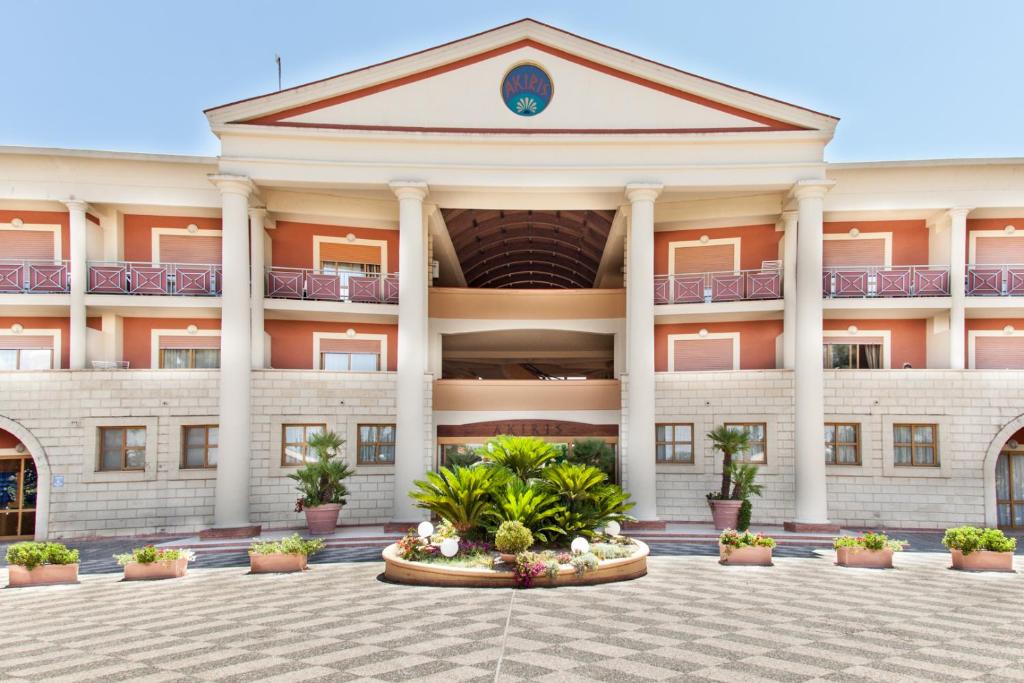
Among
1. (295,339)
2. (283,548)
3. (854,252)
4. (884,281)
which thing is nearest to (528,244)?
(295,339)

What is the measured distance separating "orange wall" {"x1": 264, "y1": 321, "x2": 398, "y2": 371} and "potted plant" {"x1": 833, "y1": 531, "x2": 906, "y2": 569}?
15.4 m

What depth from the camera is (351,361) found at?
1076 inches

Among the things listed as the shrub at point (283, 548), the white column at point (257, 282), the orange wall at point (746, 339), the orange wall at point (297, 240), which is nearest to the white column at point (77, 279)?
the white column at point (257, 282)

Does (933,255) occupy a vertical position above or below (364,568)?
above

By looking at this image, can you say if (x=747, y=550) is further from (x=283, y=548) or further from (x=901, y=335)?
(x=901, y=335)

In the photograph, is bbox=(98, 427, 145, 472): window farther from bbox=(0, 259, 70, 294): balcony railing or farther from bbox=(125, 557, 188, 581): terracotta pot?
bbox=(125, 557, 188, 581): terracotta pot

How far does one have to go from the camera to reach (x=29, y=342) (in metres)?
25.5

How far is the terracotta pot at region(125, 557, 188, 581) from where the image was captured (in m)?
16.5

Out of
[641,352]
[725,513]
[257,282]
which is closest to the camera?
[725,513]

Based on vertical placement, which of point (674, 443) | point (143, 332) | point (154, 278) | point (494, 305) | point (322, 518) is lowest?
point (322, 518)

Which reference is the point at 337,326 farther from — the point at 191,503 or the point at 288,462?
the point at 191,503

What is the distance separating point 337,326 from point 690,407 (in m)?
12.0

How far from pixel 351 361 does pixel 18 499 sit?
423 inches

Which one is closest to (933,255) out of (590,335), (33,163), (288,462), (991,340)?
→ (991,340)
